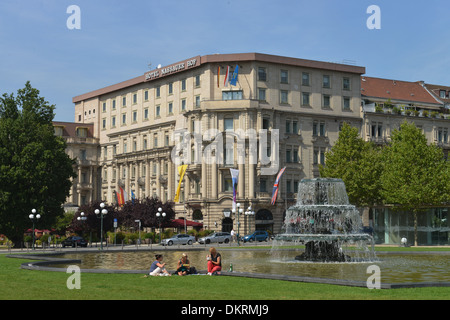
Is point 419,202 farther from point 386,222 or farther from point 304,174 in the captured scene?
point 304,174

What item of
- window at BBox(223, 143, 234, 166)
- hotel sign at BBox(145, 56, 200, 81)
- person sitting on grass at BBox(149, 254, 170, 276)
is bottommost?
person sitting on grass at BBox(149, 254, 170, 276)

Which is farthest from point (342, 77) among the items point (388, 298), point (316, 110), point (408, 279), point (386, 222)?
point (388, 298)

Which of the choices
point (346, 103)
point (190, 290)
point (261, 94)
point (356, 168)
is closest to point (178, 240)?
point (356, 168)

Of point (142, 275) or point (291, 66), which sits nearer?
point (142, 275)

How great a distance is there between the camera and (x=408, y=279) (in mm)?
22688

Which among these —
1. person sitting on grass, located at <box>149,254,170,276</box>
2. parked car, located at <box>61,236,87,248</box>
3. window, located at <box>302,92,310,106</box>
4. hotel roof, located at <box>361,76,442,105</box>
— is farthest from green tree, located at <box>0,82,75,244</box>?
hotel roof, located at <box>361,76,442,105</box>

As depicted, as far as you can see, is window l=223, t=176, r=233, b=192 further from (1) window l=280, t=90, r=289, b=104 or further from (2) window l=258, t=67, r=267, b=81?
(2) window l=258, t=67, r=267, b=81

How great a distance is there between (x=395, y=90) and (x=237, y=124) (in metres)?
33.6

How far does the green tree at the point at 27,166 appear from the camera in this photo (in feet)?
Result: 200

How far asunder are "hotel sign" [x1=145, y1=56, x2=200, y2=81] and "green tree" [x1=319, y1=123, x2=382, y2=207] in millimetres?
26507

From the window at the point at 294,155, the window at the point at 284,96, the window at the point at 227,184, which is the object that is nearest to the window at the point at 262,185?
the window at the point at 227,184

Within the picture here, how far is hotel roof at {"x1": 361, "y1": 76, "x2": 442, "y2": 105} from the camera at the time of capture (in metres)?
101

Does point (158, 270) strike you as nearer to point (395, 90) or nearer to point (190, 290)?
point (190, 290)
